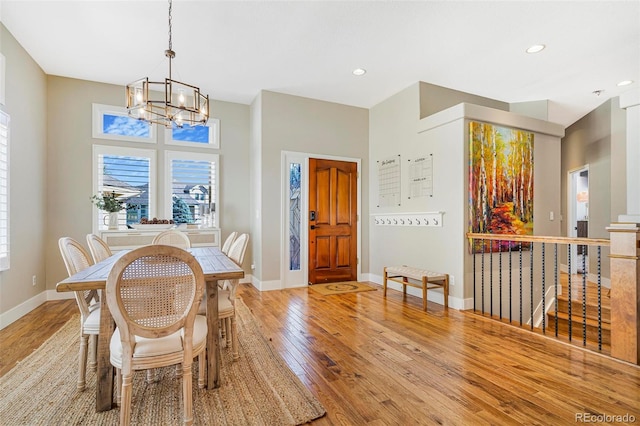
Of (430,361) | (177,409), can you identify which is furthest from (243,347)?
(430,361)

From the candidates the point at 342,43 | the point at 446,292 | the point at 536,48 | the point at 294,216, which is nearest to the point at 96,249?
the point at 294,216

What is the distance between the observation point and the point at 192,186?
5199 mm

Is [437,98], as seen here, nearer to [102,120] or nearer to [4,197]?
[102,120]

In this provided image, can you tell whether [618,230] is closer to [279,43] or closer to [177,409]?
[177,409]

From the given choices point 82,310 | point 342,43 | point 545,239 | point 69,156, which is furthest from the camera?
point 69,156

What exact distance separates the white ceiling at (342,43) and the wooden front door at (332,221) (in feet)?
4.46

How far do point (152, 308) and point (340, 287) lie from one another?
3.70 m

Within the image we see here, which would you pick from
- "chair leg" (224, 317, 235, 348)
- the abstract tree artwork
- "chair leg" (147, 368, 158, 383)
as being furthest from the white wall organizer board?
"chair leg" (147, 368, 158, 383)

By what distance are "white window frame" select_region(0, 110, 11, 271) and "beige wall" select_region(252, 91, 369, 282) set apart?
289cm

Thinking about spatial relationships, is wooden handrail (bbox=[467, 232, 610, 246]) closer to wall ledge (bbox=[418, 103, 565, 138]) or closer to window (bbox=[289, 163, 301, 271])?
wall ledge (bbox=[418, 103, 565, 138])

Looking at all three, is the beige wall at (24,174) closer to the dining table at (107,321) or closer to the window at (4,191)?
the window at (4,191)

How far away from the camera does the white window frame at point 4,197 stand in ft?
10.5

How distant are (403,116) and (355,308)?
9.88 feet

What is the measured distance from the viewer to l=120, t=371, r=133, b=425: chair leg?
1547 millimetres
